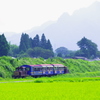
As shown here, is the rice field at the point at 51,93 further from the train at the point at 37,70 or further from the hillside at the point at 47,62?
the train at the point at 37,70

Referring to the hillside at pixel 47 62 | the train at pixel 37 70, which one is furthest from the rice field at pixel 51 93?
the train at pixel 37 70

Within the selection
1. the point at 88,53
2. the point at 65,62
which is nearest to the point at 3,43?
the point at 65,62

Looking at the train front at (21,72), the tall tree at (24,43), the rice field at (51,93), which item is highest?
the tall tree at (24,43)

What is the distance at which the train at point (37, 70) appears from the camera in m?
38.2

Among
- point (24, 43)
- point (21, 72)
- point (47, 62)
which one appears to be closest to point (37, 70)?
point (21, 72)

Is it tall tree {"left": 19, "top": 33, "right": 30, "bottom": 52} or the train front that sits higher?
tall tree {"left": 19, "top": 33, "right": 30, "bottom": 52}

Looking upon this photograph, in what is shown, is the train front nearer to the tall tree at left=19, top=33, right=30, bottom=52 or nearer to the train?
the train

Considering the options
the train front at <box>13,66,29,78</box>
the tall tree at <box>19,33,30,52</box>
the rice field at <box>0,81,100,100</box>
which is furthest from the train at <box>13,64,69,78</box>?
the tall tree at <box>19,33,30,52</box>

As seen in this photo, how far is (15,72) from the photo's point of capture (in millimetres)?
38031

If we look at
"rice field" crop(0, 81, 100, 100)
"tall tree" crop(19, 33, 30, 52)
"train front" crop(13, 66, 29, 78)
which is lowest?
"rice field" crop(0, 81, 100, 100)

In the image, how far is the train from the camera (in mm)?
38244

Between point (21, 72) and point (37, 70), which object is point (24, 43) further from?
point (21, 72)

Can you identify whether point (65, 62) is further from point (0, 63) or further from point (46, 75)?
point (0, 63)

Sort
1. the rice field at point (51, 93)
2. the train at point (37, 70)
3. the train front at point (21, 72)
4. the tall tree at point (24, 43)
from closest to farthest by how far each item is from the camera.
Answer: the rice field at point (51, 93) < the train front at point (21, 72) < the train at point (37, 70) < the tall tree at point (24, 43)
